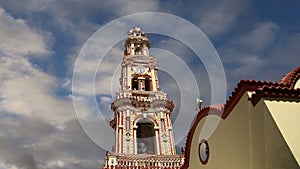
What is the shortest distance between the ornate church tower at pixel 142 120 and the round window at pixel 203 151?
35.3ft

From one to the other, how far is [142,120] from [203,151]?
16.2m

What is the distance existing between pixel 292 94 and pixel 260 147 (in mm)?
1671

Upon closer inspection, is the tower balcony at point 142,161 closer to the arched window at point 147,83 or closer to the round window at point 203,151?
the arched window at point 147,83

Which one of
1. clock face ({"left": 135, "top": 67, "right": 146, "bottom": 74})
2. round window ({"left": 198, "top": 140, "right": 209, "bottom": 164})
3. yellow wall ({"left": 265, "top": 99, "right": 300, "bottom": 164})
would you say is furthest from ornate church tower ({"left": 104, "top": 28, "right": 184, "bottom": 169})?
yellow wall ({"left": 265, "top": 99, "right": 300, "bottom": 164})

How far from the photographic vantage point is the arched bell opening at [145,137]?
26.4 m

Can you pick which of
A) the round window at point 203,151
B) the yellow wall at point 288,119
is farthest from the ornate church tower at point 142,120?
the yellow wall at point 288,119

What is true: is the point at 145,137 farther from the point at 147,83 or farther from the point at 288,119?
the point at 288,119

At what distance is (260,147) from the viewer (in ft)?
24.6

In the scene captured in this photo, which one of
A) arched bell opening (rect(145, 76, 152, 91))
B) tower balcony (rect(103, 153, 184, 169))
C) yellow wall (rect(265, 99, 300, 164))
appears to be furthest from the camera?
arched bell opening (rect(145, 76, 152, 91))

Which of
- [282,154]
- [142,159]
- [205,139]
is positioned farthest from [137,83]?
[282,154]

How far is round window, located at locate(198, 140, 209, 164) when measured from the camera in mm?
10906

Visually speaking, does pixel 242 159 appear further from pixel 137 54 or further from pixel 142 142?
pixel 137 54

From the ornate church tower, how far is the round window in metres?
10.7

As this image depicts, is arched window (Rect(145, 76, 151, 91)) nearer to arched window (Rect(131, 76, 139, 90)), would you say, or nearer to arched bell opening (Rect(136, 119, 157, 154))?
arched window (Rect(131, 76, 139, 90))
